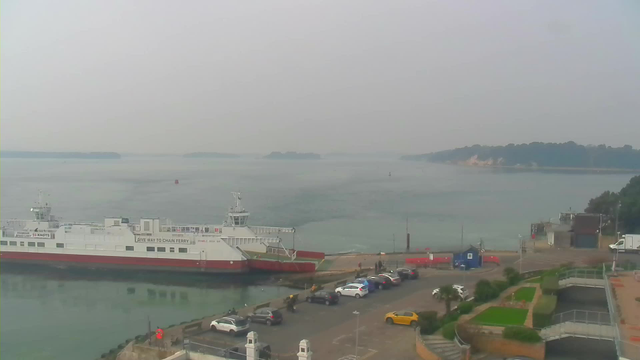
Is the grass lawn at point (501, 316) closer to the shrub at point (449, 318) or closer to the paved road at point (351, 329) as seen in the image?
the shrub at point (449, 318)

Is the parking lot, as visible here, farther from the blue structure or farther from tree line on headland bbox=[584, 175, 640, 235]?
tree line on headland bbox=[584, 175, 640, 235]

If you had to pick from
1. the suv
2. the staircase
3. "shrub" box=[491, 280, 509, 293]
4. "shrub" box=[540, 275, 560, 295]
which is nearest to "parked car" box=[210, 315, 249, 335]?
the staircase

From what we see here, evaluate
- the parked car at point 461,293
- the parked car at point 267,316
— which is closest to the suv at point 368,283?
the parked car at point 461,293

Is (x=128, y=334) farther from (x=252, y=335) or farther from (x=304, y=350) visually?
(x=304, y=350)

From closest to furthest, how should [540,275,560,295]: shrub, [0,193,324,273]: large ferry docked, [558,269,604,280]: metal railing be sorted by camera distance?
[540,275,560,295]: shrub < [558,269,604,280]: metal railing < [0,193,324,273]: large ferry docked

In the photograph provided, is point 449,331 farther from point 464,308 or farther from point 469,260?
point 469,260

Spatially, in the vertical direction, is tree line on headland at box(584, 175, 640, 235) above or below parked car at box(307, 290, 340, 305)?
above

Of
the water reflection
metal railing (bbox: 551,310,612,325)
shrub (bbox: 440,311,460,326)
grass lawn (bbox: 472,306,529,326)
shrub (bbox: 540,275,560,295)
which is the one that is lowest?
the water reflection

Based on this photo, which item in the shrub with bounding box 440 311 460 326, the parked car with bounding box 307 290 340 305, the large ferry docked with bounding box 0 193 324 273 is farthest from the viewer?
the large ferry docked with bounding box 0 193 324 273
